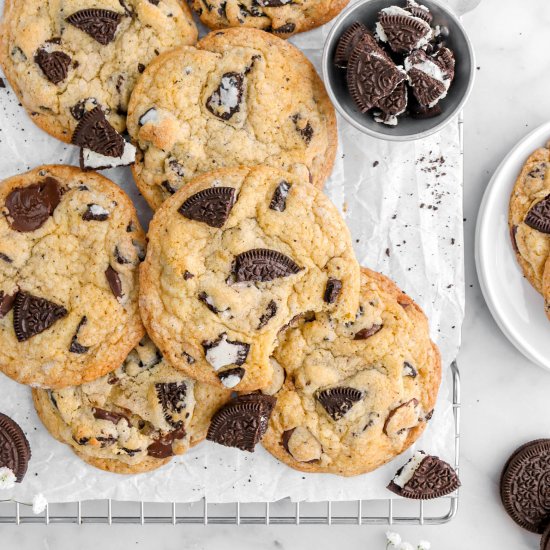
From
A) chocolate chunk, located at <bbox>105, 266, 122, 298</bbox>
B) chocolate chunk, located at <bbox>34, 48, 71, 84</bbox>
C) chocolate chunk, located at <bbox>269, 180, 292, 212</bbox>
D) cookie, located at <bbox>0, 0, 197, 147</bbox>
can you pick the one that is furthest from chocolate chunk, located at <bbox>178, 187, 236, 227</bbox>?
chocolate chunk, located at <bbox>34, 48, 71, 84</bbox>

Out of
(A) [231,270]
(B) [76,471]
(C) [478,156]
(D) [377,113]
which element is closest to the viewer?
(A) [231,270]

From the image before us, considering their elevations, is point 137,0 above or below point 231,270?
above

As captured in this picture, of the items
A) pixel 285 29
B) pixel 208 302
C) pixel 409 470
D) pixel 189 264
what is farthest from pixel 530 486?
pixel 285 29

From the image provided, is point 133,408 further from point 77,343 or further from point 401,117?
point 401,117

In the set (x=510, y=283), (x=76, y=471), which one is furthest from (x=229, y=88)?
(x=76, y=471)

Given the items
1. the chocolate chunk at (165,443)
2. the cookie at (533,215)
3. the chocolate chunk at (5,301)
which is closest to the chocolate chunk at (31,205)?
the chocolate chunk at (5,301)

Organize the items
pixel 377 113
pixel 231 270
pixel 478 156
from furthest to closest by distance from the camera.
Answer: pixel 478 156, pixel 377 113, pixel 231 270

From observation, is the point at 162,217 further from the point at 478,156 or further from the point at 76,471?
the point at 478,156
